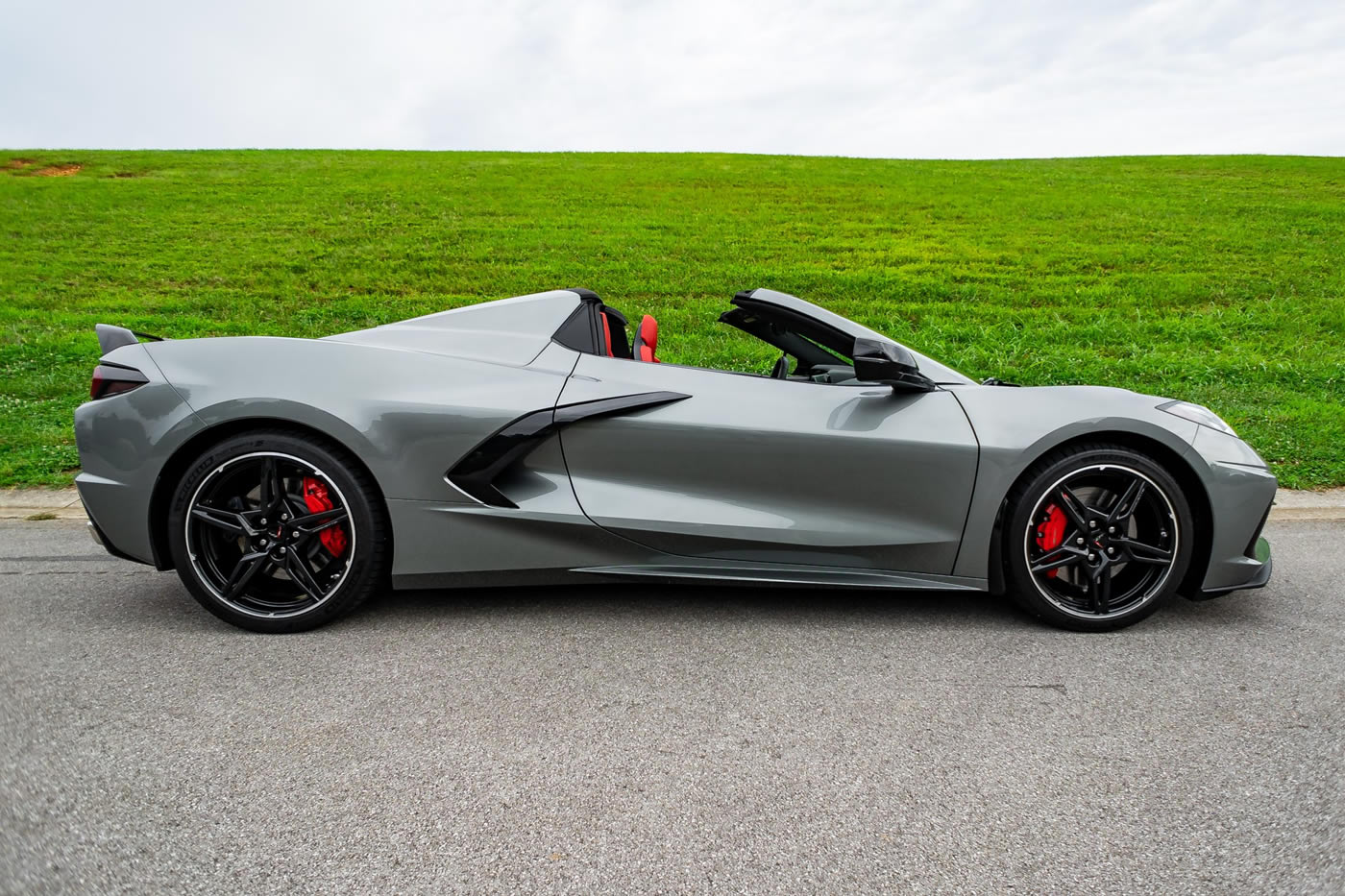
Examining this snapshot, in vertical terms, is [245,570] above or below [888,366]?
below

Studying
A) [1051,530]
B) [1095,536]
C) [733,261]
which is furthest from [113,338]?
[733,261]

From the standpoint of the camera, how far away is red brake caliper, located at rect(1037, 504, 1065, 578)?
306 centimetres

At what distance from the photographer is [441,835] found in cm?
186

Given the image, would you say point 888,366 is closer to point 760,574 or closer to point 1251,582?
point 760,574

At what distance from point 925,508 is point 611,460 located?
1115mm

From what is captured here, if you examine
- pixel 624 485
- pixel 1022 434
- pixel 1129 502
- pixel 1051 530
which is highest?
pixel 1022 434

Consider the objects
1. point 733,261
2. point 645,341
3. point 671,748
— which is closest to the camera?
point 671,748

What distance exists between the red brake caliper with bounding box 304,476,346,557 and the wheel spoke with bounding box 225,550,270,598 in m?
0.20

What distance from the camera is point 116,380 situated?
3.05 metres

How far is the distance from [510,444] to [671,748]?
1222 mm

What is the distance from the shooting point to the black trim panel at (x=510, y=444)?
2.98 m

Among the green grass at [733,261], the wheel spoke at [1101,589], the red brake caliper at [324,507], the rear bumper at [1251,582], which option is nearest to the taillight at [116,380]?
the red brake caliper at [324,507]

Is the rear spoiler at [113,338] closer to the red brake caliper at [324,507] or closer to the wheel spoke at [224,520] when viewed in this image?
the wheel spoke at [224,520]

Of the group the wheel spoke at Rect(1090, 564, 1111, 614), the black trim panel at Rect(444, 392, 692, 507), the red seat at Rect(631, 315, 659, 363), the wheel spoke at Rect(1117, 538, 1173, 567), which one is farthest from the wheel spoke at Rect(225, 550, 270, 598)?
the wheel spoke at Rect(1117, 538, 1173, 567)
